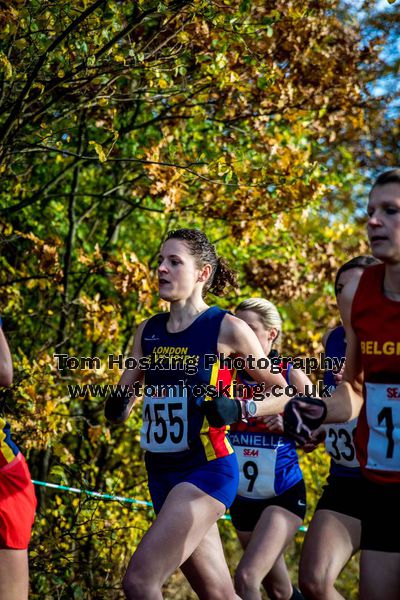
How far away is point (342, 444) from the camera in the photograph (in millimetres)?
5078

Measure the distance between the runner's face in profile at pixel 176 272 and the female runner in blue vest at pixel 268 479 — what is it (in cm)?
86

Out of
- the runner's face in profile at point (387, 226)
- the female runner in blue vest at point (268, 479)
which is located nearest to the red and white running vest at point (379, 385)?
the runner's face in profile at point (387, 226)

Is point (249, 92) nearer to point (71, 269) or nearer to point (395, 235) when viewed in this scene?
point (71, 269)

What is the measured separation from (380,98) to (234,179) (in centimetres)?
255

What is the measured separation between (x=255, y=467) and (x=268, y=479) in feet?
0.38

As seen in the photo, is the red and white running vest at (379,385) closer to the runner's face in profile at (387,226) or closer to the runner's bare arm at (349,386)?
the runner's bare arm at (349,386)

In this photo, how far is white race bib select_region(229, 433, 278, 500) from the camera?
5.39 metres

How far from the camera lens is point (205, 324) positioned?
4.41 metres

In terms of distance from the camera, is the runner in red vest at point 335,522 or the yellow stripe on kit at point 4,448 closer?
the yellow stripe on kit at point 4,448

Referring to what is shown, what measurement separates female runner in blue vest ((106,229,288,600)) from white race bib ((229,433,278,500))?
43.8 inches

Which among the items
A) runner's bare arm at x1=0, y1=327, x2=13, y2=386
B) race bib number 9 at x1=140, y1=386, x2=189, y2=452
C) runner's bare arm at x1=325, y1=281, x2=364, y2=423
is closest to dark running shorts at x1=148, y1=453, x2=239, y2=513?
race bib number 9 at x1=140, y1=386, x2=189, y2=452

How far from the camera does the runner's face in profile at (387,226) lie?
10.4ft

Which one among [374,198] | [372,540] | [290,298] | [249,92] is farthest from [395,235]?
[290,298]

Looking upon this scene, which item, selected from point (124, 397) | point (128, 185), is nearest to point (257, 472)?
point (124, 397)
